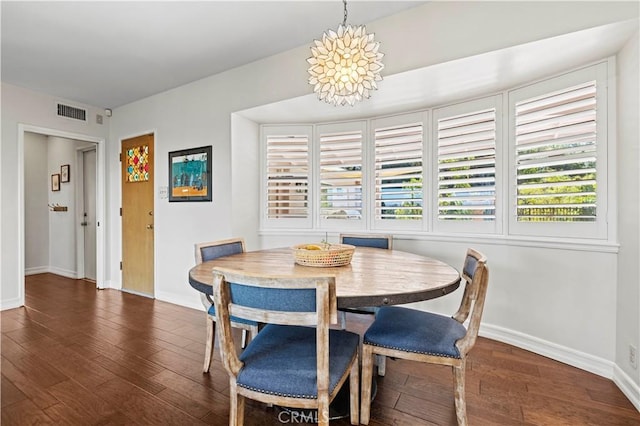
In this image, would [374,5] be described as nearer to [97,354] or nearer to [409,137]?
[409,137]

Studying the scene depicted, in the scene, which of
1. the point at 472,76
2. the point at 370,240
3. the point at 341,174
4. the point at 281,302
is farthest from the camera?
the point at 341,174

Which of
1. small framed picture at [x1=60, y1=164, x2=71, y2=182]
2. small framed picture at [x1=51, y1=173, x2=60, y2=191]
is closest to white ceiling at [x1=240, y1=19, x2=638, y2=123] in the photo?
small framed picture at [x1=60, y1=164, x2=71, y2=182]

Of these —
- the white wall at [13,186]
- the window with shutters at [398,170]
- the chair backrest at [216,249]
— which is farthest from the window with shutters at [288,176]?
the white wall at [13,186]

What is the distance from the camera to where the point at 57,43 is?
270cm

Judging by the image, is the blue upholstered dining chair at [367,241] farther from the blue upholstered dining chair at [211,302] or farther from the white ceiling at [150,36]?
the white ceiling at [150,36]

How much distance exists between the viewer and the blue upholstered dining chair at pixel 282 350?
3.59ft

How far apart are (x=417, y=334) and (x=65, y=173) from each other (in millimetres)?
6045

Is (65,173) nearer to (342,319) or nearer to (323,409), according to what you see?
(342,319)

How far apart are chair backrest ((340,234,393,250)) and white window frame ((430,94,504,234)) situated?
59 centimetres

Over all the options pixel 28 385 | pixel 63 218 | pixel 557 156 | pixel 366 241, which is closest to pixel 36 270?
pixel 63 218

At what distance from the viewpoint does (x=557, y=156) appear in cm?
224

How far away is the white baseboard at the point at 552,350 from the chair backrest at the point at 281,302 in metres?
2.04

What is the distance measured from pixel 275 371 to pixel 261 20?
2423mm

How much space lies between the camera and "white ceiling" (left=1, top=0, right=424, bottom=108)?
225cm
